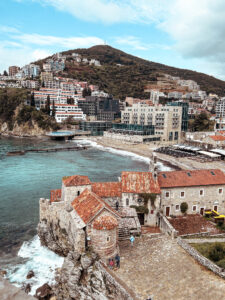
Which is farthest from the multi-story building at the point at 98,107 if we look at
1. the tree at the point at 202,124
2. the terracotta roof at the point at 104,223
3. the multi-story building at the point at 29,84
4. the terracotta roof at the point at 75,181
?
the terracotta roof at the point at 104,223

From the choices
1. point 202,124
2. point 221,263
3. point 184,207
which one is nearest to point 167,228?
point 221,263

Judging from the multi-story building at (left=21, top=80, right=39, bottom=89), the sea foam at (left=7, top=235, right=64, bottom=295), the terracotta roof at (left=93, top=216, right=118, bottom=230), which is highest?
the multi-story building at (left=21, top=80, right=39, bottom=89)

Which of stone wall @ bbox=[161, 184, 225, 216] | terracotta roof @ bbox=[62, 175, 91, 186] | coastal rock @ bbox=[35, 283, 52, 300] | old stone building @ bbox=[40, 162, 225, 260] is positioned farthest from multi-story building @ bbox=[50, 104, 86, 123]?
coastal rock @ bbox=[35, 283, 52, 300]

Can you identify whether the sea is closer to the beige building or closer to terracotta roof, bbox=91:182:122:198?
terracotta roof, bbox=91:182:122:198

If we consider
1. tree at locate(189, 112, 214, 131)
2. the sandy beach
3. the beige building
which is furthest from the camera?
tree at locate(189, 112, 214, 131)

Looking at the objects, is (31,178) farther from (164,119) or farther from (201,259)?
(164,119)

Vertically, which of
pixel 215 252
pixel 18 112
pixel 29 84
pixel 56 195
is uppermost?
pixel 29 84
